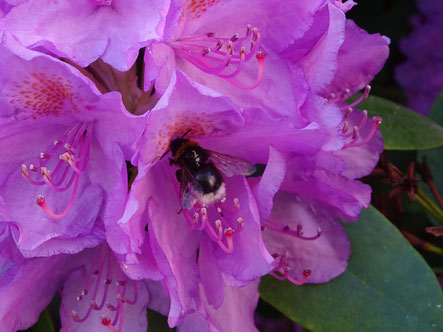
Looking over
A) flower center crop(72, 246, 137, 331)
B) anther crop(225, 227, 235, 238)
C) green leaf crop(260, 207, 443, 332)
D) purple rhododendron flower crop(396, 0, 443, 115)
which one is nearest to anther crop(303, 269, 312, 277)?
green leaf crop(260, 207, 443, 332)

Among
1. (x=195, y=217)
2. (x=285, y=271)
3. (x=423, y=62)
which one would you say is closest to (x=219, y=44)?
(x=195, y=217)

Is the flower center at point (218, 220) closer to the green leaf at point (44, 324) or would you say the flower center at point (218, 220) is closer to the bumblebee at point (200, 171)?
the bumblebee at point (200, 171)

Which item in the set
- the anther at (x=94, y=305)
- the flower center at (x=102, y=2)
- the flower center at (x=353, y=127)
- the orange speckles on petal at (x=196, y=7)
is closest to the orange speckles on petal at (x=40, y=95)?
the flower center at (x=102, y=2)

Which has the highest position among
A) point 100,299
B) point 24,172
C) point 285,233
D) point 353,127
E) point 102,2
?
point 102,2

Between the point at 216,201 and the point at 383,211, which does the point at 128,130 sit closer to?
the point at 216,201

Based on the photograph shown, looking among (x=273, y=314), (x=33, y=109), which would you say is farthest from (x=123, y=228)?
(x=273, y=314)

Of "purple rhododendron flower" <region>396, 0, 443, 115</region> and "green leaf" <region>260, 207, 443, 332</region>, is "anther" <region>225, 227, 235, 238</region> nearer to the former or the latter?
"green leaf" <region>260, 207, 443, 332</region>

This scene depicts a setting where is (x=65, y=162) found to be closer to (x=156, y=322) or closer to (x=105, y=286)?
(x=105, y=286)
